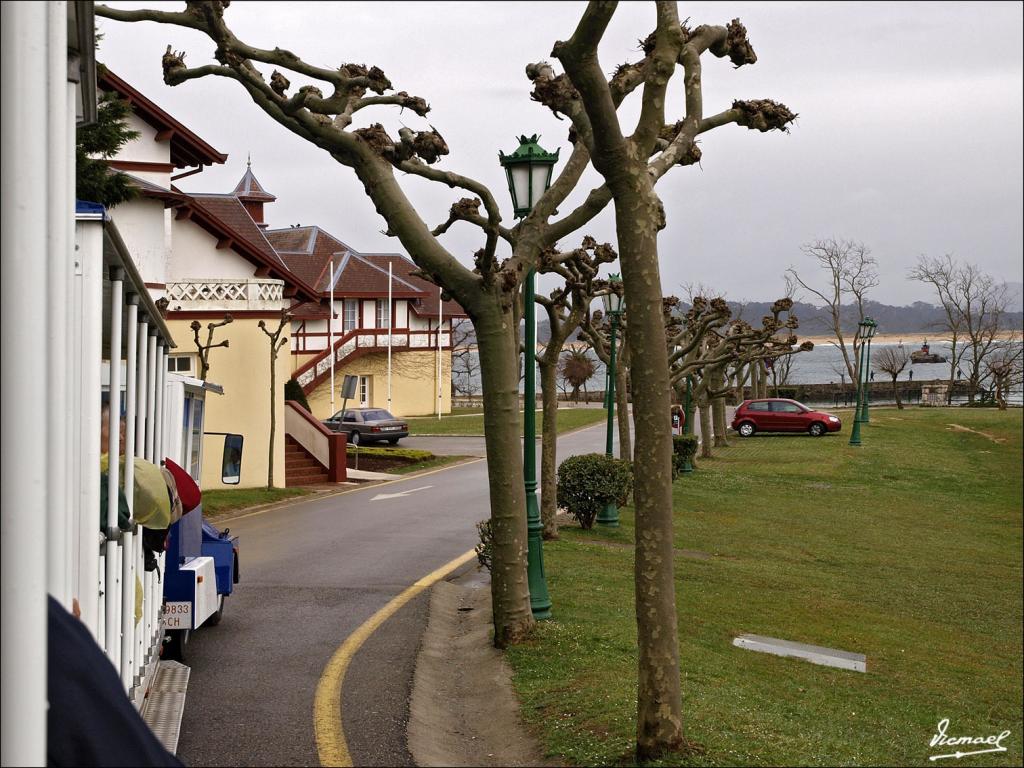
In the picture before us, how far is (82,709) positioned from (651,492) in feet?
14.3

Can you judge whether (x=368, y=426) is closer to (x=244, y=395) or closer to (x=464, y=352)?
(x=244, y=395)

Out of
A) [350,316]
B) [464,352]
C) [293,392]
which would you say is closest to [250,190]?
[350,316]

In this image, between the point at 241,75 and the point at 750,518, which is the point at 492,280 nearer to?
the point at 241,75

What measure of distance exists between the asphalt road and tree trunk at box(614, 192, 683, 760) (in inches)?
63.4

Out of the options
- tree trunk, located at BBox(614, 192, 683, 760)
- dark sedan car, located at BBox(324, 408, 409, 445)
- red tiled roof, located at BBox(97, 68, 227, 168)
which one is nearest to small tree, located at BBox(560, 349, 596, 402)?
dark sedan car, located at BBox(324, 408, 409, 445)

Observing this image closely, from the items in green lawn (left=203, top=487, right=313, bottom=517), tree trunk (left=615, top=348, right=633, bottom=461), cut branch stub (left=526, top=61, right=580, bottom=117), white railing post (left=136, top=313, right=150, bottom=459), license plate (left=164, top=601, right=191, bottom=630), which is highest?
cut branch stub (left=526, top=61, right=580, bottom=117)

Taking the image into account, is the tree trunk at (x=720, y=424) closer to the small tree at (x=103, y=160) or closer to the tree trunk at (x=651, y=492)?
the small tree at (x=103, y=160)

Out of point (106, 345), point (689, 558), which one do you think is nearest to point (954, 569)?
point (689, 558)

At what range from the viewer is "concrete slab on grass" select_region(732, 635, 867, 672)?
420 inches

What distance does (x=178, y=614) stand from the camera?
8992 mm

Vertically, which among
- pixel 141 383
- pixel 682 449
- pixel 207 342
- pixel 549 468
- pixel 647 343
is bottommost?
pixel 682 449

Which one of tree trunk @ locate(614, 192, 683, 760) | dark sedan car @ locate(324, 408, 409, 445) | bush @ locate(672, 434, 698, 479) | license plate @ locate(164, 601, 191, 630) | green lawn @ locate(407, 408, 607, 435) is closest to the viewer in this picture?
tree trunk @ locate(614, 192, 683, 760)

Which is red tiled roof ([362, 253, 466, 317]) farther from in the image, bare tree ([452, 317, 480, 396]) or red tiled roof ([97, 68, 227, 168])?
red tiled roof ([97, 68, 227, 168])

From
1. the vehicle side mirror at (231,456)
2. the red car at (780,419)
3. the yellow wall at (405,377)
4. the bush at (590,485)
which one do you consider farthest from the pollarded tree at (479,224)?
the yellow wall at (405,377)
